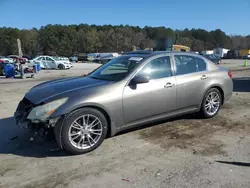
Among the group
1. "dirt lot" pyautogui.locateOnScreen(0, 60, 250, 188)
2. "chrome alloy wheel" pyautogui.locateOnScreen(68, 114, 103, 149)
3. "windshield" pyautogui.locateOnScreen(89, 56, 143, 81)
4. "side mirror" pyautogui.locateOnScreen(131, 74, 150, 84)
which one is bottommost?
"dirt lot" pyautogui.locateOnScreen(0, 60, 250, 188)

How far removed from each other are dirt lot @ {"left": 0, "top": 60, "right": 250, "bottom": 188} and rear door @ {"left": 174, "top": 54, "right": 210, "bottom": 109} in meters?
0.55

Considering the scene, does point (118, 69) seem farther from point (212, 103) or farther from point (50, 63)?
point (50, 63)

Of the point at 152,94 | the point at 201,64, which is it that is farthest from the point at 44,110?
the point at 201,64

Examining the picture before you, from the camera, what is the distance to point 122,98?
426 centimetres

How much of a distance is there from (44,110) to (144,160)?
5.54 feet

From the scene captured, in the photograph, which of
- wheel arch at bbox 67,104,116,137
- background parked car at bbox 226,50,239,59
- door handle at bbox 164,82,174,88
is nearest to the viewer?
wheel arch at bbox 67,104,116,137

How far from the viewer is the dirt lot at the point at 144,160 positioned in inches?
125

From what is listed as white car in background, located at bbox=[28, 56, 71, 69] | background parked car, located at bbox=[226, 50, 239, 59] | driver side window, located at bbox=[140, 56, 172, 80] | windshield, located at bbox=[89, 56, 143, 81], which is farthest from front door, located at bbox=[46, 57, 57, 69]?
background parked car, located at bbox=[226, 50, 239, 59]

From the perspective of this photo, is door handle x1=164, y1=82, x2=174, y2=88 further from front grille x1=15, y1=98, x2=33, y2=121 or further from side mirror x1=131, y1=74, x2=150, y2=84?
front grille x1=15, y1=98, x2=33, y2=121

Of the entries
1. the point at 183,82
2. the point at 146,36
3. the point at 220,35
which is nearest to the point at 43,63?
the point at 183,82

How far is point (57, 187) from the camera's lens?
3062 millimetres

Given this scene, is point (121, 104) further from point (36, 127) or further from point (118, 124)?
point (36, 127)

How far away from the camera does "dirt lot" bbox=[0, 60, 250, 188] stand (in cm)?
317

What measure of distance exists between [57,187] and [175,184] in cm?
145
